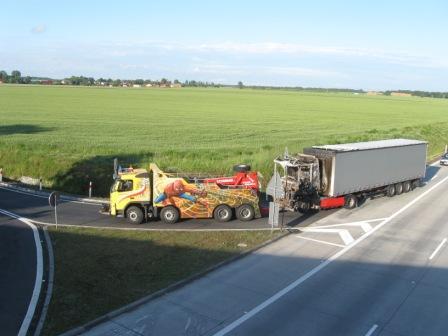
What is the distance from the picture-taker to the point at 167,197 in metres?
21.6

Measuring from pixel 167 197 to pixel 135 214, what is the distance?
60.4 inches

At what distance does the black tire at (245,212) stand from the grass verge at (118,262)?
2070 mm

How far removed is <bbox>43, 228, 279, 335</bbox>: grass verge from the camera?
13.0 m

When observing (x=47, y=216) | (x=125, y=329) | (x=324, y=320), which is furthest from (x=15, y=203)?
(x=324, y=320)

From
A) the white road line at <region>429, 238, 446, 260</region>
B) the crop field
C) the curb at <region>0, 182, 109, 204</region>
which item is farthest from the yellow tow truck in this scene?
the crop field

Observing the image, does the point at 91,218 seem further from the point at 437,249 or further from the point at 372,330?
the point at 437,249

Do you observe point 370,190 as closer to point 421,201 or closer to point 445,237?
point 421,201

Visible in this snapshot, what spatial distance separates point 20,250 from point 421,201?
2094 centimetres

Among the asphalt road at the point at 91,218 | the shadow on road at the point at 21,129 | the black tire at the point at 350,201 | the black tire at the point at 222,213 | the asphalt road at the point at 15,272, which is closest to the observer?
the asphalt road at the point at 15,272

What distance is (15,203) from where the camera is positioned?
25188 mm

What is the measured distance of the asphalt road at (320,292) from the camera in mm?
12125

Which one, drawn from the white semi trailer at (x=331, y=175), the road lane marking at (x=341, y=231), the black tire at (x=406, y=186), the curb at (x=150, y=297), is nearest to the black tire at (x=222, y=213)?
the white semi trailer at (x=331, y=175)

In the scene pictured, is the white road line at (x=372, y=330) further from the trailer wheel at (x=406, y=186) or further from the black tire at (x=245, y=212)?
the trailer wheel at (x=406, y=186)

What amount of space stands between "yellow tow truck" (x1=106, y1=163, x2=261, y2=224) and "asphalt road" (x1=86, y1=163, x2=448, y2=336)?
11.4ft
